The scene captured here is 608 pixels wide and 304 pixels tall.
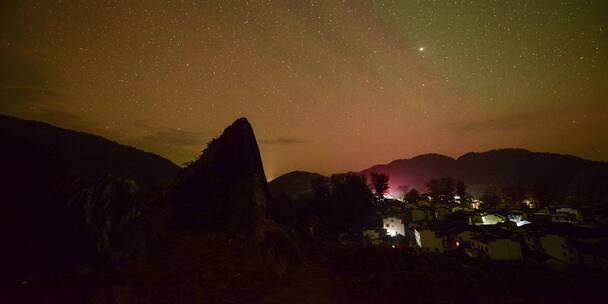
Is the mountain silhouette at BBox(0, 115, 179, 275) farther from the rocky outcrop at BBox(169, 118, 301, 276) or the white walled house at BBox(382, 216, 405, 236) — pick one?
the white walled house at BBox(382, 216, 405, 236)

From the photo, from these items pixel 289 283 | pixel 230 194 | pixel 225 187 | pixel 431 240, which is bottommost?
pixel 431 240

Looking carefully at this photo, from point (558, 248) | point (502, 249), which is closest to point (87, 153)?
point (502, 249)

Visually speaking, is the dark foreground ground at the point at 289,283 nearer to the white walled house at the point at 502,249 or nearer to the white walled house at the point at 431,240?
the white walled house at the point at 502,249

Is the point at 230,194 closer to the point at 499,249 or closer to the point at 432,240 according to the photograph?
the point at 499,249

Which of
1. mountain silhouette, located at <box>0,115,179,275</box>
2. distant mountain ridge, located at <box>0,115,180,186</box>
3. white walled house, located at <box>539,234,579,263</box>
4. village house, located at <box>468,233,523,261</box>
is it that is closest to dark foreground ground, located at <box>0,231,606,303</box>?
mountain silhouette, located at <box>0,115,179,275</box>

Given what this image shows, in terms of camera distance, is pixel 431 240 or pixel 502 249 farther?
pixel 431 240

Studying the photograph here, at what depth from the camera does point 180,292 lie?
7.06 meters

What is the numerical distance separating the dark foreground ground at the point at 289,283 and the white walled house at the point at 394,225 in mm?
44395

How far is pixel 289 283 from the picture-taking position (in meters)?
8.63

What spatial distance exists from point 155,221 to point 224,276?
7.85 meters

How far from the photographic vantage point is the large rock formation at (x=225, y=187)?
14680 mm

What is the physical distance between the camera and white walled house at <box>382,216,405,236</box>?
53062mm

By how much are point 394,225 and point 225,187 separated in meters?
46.5

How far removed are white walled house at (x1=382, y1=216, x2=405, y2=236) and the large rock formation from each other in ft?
141
